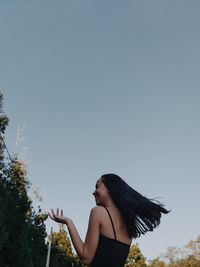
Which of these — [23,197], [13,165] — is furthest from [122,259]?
[13,165]

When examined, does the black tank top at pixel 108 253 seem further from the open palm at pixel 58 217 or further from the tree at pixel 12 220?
the tree at pixel 12 220

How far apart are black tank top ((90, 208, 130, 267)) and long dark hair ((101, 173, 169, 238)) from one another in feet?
0.44

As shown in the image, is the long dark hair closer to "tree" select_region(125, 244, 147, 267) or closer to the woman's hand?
the woman's hand

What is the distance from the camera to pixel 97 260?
7.88 feet

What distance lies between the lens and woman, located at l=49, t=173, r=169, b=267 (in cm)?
241

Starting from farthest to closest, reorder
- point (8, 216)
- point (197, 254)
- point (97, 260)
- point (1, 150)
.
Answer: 1. point (197, 254)
2. point (1, 150)
3. point (8, 216)
4. point (97, 260)

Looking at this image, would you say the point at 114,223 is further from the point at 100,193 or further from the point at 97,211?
the point at 100,193

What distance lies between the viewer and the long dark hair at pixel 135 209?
2.51 m

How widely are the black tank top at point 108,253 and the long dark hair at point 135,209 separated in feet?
0.44

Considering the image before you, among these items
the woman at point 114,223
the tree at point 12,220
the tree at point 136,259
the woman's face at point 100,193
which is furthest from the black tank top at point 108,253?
the tree at point 136,259

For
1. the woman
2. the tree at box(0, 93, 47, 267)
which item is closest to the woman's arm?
the woman

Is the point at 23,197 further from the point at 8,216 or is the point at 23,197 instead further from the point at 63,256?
the point at 63,256

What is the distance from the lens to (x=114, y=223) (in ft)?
8.18

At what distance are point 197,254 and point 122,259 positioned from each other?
176ft
